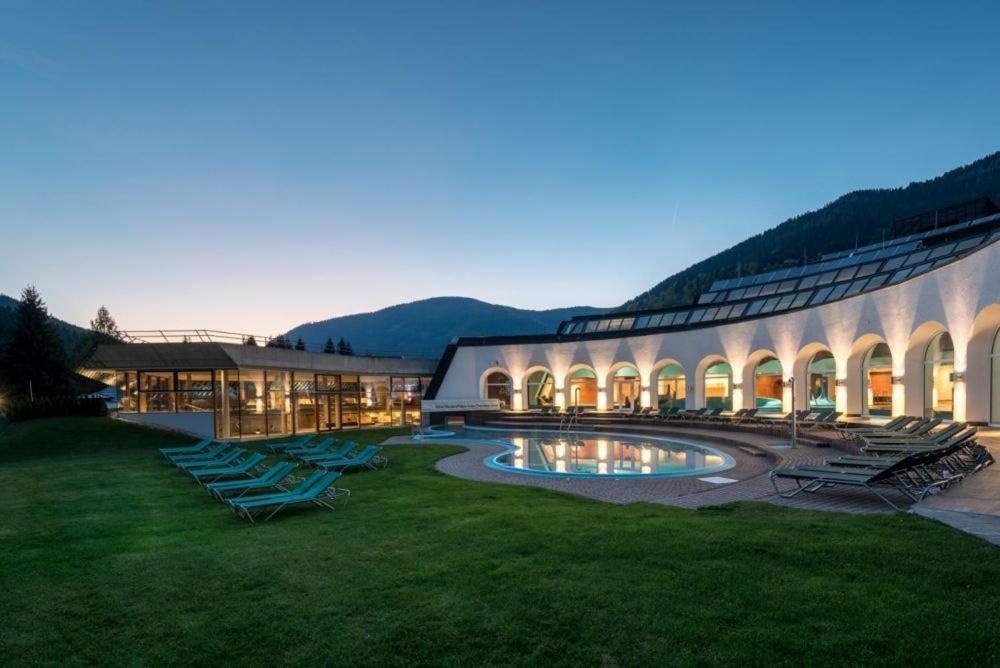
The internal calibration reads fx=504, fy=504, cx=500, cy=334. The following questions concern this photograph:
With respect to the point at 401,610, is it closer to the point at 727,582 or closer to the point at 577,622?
the point at 577,622

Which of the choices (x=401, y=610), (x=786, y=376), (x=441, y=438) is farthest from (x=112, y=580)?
(x=786, y=376)

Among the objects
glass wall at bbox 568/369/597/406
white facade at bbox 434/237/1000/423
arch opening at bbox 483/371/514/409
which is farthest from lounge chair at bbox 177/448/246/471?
glass wall at bbox 568/369/597/406

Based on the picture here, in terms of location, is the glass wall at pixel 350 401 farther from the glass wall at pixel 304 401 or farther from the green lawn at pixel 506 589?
the green lawn at pixel 506 589

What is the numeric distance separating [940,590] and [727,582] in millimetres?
1519

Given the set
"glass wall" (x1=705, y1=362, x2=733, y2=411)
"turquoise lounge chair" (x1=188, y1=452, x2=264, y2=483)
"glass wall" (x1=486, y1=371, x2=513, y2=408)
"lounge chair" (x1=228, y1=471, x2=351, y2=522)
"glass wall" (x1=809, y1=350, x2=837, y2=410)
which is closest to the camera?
"lounge chair" (x1=228, y1=471, x2=351, y2=522)

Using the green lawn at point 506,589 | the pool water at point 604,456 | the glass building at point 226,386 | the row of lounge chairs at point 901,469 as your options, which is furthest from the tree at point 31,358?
the row of lounge chairs at point 901,469

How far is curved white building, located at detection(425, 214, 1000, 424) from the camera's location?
14523 mm

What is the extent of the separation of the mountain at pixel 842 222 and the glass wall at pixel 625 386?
37.4m

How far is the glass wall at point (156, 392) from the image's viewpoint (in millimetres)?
21672

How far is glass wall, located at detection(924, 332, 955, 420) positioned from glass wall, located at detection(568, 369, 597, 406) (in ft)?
53.2

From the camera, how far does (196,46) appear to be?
1659 cm

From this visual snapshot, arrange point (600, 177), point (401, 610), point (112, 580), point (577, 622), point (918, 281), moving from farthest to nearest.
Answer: point (600, 177)
point (918, 281)
point (112, 580)
point (401, 610)
point (577, 622)

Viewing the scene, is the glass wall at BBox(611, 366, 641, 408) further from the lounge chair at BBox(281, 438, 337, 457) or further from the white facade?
the lounge chair at BBox(281, 438, 337, 457)

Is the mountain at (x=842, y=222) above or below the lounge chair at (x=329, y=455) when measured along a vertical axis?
above
